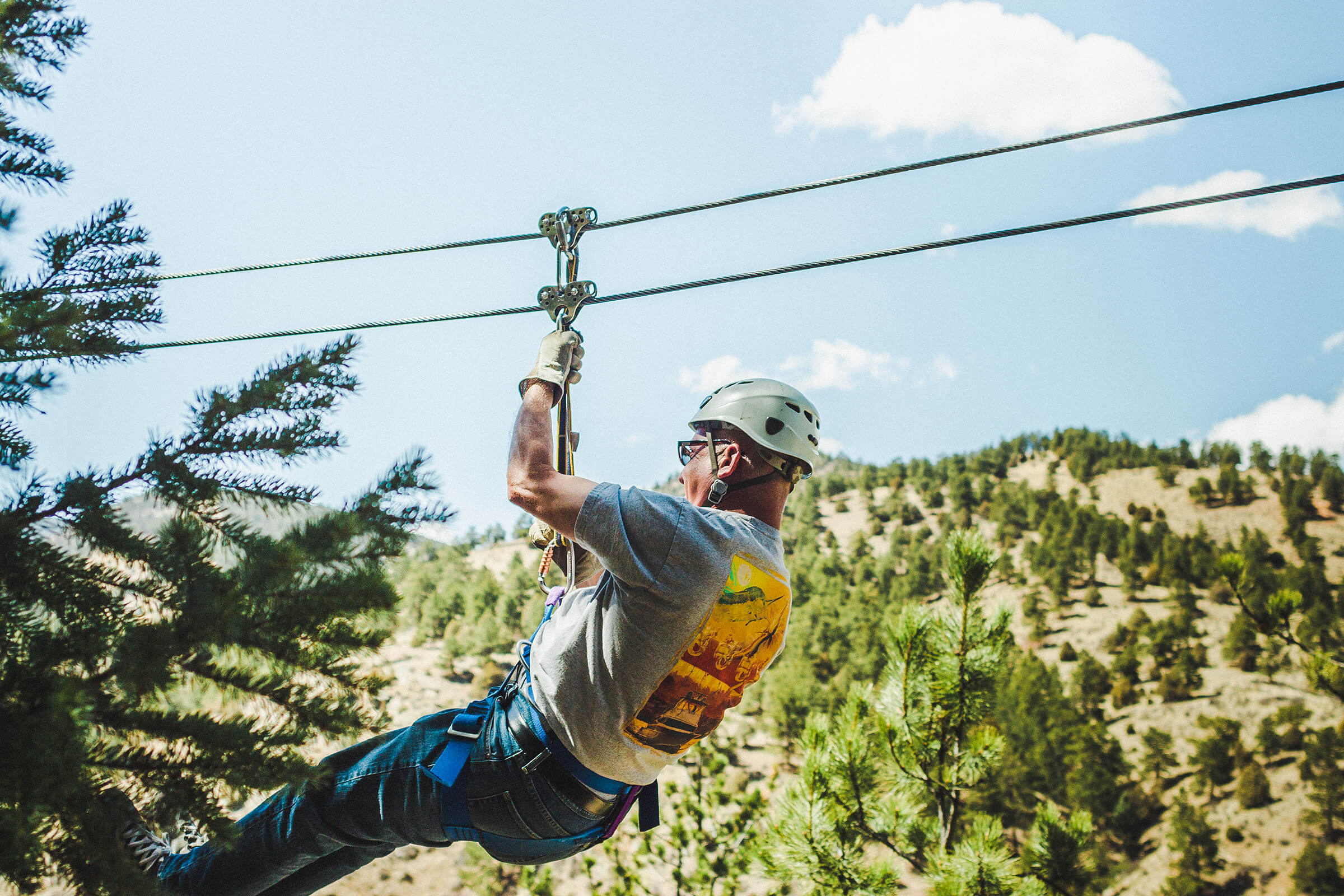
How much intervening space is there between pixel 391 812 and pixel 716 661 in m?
1.33

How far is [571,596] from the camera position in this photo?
3.10 m

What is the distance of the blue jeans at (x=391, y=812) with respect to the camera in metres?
2.99

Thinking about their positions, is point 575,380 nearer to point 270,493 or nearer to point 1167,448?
point 270,493

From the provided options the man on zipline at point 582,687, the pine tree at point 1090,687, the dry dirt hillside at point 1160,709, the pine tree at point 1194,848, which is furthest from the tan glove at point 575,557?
the pine tree at point 1090,687

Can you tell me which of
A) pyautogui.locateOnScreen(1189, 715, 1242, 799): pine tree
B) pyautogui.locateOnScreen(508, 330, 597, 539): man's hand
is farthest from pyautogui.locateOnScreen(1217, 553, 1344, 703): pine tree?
pyautogui.locateOnScreen(1189, 715, 1242, 799): pine tree

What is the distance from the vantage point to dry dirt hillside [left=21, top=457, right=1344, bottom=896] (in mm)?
34406

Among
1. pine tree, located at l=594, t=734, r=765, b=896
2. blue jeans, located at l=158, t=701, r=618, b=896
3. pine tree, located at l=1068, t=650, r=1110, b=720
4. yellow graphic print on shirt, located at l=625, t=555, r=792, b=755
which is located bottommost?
pine tree, located at l=594, t=734, r=765, b=896

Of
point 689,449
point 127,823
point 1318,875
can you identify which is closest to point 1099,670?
point 1318,875

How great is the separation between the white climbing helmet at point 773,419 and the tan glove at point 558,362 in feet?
1.86

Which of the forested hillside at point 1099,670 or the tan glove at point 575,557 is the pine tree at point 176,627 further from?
the tan glove at point 575,557

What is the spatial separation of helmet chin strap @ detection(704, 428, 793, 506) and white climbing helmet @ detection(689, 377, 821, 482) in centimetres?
7

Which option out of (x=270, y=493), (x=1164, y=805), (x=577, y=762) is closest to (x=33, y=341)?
(x=270, y=493)

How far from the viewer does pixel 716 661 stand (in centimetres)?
286

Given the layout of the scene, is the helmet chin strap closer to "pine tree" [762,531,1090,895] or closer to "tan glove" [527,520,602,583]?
"tan glove" [527,520,602,583]
